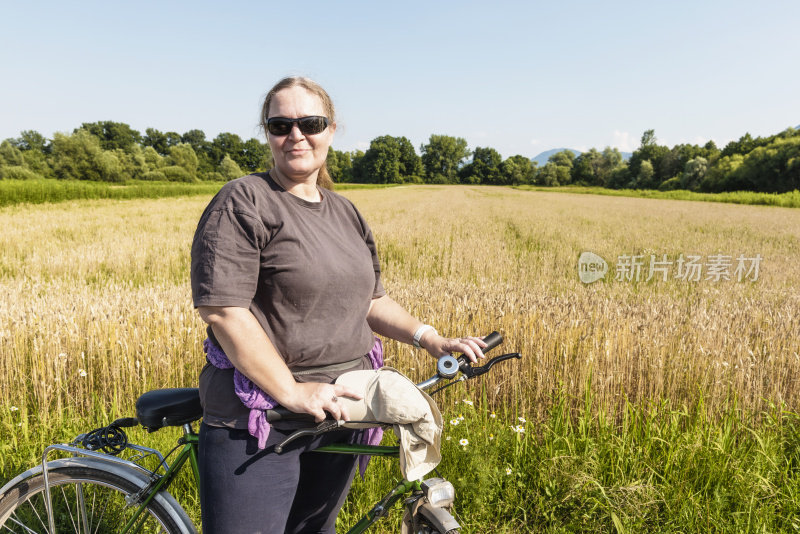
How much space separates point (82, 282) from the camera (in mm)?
7820

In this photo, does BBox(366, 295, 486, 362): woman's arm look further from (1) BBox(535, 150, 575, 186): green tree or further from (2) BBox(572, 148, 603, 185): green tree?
(2) BBox(572, 148, 603, 185): green tree

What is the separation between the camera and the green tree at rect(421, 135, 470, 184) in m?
139

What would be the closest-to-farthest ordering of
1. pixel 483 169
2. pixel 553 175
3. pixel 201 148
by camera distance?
pixel 201 148 < pixel 553 175 < pixel 483 169

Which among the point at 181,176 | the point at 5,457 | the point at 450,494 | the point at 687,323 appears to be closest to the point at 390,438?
the point at 450,494

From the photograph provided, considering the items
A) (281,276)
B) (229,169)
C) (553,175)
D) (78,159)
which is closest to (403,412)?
(281,276)

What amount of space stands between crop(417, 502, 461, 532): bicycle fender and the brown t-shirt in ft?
1.69

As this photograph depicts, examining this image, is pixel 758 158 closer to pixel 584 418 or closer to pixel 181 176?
pixel 584 418

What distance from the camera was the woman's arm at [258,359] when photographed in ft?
4.71

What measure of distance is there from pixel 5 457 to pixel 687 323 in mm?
5683

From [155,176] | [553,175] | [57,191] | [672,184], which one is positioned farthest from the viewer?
[553,175]

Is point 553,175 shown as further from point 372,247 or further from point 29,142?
point 372,247

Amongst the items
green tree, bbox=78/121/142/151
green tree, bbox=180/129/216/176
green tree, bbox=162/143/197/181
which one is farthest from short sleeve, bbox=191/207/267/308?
green tree, bbox=78/121/142/151

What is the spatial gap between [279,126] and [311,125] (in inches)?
4.2
